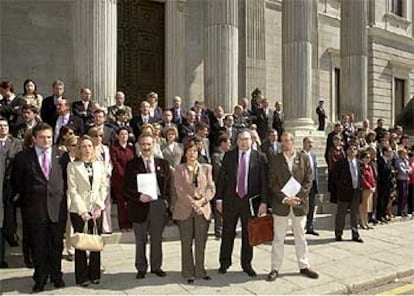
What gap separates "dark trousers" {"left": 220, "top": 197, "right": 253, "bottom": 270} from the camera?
25.0 feet

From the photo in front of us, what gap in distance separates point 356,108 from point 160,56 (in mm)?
8023

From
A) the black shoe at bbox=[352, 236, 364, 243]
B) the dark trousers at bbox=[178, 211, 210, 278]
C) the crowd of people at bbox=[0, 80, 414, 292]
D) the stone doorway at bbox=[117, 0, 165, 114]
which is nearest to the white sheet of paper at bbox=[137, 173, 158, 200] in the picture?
the crowd of people at bbox=[0, 80, 414, 292]

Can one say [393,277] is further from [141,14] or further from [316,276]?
[141,14]

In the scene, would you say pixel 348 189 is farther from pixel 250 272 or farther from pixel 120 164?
pixel 120 164

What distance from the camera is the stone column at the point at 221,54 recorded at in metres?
14.9

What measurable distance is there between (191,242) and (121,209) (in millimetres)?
1915

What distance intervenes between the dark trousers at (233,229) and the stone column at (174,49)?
37.7ft

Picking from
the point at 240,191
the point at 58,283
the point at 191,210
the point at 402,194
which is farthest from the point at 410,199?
the point at 58,283

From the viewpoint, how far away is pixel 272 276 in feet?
24.1

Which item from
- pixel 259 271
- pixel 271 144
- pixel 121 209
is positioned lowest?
pixel 259 271

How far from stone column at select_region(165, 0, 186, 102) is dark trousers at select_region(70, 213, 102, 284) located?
12.2 metres

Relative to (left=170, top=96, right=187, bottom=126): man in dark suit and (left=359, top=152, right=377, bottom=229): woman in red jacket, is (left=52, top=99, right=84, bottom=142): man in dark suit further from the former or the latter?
(left=359, top=152, right=377, bottom=229): woman in red jacket

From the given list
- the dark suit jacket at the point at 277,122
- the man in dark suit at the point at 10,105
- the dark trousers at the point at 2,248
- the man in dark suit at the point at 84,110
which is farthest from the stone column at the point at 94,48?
the dark trousers at the point at 2,248

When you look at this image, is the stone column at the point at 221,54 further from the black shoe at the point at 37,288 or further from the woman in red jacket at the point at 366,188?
the black shoe at the point at 37,288
